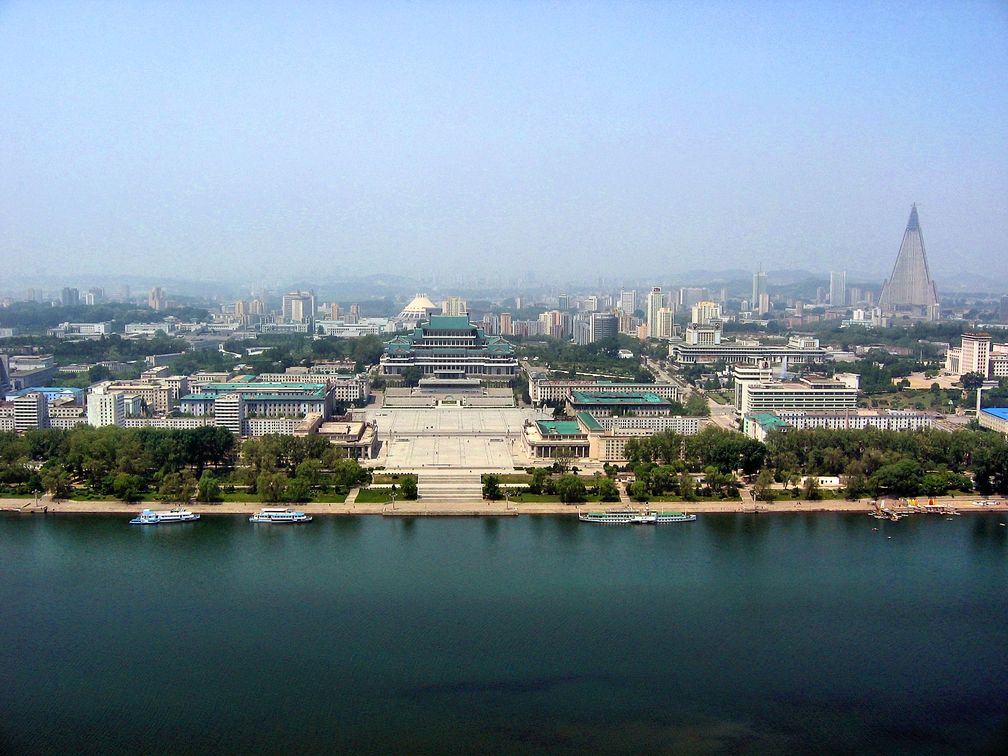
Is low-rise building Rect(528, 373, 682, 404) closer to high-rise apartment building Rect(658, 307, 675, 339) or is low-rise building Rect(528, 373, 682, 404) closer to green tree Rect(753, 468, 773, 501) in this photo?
green tree Rect(753, 468, 773, 501)

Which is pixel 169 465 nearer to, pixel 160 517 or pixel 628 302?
pixel 160 517

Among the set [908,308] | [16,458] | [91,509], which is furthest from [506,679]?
[908,308]

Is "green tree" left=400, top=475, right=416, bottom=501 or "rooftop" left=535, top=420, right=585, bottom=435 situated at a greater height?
"rooftop" left=535, top=420, right=585, bottom=435

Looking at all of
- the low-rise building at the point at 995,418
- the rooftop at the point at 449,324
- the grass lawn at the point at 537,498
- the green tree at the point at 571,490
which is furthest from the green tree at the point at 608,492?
the rooftop at the point at 449,324

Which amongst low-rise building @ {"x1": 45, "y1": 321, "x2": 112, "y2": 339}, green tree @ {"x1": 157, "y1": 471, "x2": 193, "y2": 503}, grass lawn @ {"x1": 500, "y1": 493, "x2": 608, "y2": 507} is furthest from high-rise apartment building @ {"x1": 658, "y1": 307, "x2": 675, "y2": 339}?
green tree @ {"x1": 157, "y1": 471, "x2": 193, "y2": 503}

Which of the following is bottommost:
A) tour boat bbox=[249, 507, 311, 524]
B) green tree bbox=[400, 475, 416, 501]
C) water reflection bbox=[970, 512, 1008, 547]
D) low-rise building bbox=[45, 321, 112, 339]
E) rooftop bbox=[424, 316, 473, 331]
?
water reflection bbox=[970, 512, 1008, 547]
